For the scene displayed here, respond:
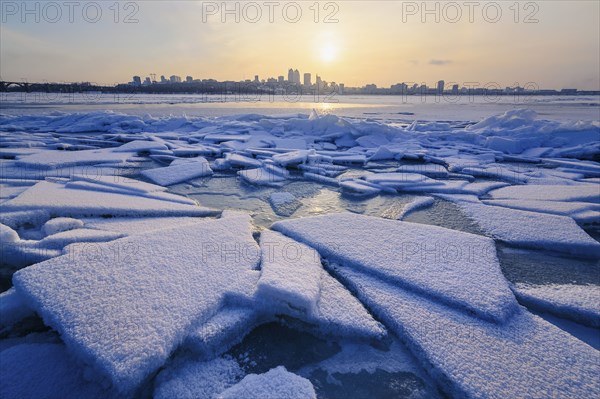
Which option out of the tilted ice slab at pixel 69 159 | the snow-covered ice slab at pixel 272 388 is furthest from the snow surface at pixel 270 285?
the tilted ice slab at pixel 69 159

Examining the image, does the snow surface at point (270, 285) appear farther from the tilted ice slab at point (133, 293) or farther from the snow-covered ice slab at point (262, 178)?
the snow-covered ice slab at point (262, 178)

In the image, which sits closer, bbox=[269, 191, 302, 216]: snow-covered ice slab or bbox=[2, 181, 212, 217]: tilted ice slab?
bbox=[2, 181, 212, 217]: tilted ice slab

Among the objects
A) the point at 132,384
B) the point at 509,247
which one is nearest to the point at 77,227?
the point at 132,384

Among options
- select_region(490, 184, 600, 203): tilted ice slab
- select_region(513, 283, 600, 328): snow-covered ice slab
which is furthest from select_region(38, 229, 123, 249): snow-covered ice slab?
select_region(490, 184, 600, 203): tilted ice slab

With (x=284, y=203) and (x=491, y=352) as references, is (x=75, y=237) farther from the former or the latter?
(x=491, y=352)

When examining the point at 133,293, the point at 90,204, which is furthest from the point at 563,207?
the point at 90,204

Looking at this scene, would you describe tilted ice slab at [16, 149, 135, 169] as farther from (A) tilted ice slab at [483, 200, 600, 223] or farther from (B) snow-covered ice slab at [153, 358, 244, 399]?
(A) tilted ice slab at [483, 200, 600, 223]

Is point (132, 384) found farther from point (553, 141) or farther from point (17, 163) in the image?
point (553, 141)
